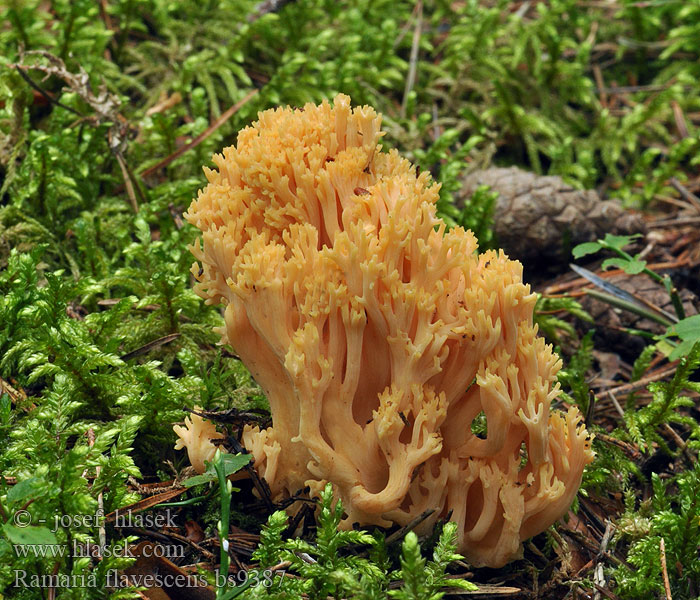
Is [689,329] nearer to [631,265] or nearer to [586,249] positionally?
[631,265]

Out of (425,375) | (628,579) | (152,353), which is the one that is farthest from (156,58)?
(628,579)

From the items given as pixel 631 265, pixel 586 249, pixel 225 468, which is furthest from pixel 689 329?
pixel 225 468

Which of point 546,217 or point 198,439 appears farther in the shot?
point 546,217

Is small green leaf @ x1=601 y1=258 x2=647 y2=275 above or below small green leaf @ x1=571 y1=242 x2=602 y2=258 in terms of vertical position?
below

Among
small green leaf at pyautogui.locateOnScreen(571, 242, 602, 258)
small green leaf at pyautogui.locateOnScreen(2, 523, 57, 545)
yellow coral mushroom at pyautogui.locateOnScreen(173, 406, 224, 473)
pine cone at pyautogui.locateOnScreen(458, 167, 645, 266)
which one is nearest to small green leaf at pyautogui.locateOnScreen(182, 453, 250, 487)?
yellow coral mushroom at pyautogui.locateOnScreen(173, 406, 224, 473)

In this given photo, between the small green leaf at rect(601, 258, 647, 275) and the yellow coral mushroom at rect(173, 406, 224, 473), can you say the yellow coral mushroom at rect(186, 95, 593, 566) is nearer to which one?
the yellow coral mushroom at rect(173, 406, 224, 473)

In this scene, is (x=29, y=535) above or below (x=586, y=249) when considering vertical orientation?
above

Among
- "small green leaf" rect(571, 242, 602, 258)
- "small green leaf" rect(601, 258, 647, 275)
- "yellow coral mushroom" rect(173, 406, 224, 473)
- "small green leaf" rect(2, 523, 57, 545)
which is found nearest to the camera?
"small green leaf" rect(2, 523, 57, 545)

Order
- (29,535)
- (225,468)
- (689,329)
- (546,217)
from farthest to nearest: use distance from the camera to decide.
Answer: (546,217) < (689,329) < (225,468) < (29,535)
